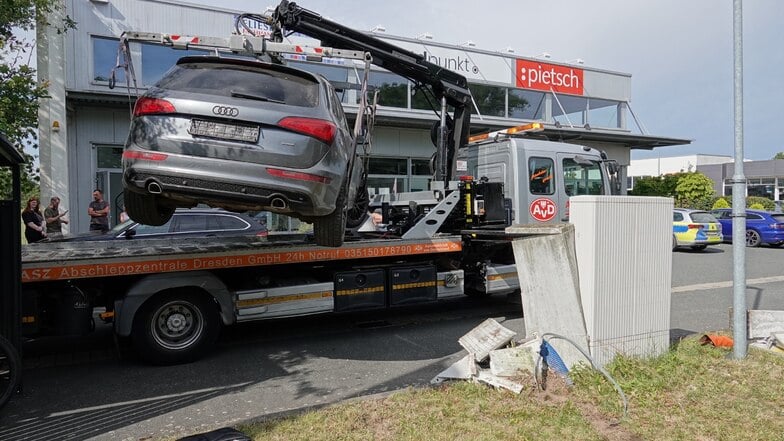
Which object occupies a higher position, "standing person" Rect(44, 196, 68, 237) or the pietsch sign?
the pietsch sign

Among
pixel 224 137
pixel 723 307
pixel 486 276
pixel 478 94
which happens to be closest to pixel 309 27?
pixel 224 137

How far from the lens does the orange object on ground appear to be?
18.2 ft

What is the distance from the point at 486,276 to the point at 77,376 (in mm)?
4920

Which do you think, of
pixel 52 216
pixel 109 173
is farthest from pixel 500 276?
pixel 109 173

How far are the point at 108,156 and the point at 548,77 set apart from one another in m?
14.8

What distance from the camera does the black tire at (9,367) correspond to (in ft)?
13.7

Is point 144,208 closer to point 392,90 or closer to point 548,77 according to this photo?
point 392,90

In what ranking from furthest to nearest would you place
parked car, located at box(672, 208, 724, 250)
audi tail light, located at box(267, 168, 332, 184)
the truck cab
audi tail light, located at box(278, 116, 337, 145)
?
parked car, located at box(672, 208, 724, 250) → the truck cab → audi tail light, located at box(278, 116, 337, 145) → audi tail light, located at box(267, 168, 332, 184)

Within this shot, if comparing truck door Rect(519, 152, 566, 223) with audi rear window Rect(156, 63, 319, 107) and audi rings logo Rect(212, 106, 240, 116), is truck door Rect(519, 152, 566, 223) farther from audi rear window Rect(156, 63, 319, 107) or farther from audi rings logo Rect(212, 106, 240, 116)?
audi rings logo Rect(212, 106, 240, 116)

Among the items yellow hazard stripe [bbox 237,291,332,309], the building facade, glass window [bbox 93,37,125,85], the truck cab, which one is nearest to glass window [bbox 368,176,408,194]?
the building facade

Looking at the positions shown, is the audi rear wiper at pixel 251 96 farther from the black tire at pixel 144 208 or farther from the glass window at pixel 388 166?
the glass window at pixel 388 166

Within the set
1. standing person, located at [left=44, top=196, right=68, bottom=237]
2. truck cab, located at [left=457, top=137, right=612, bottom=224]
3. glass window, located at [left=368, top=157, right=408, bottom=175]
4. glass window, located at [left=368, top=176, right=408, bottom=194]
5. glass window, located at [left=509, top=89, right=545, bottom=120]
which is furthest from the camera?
glass window, located at [left=509, top=89, right=545, bottom=120]

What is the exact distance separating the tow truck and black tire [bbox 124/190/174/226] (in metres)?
0.36

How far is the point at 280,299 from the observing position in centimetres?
609
